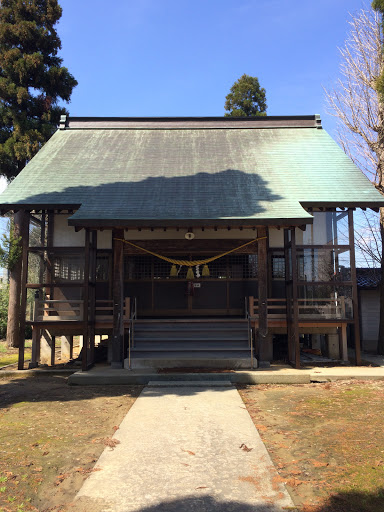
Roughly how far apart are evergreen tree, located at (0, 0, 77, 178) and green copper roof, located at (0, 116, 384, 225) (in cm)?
165

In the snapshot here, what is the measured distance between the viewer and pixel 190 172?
1299 cm

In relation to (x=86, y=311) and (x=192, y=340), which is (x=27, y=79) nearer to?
(x=86, y=311)

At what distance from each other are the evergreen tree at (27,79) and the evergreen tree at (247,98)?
15313 millimetres

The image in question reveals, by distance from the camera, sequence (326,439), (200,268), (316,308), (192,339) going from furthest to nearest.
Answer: (200,268)
(316,308)
(192,339)
(326,439)

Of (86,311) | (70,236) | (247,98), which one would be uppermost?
(247,98)

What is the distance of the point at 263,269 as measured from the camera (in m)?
10.6

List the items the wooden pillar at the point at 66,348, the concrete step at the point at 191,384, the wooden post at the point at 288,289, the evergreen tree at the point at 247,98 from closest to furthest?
the concrete step at the point at 191,384, the wooden post at the point at 288,289, the wooden pillar at the point at 66,348, the evergreen tree at the point at 247,98

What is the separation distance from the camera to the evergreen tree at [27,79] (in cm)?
1619

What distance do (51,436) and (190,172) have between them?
9.27 m

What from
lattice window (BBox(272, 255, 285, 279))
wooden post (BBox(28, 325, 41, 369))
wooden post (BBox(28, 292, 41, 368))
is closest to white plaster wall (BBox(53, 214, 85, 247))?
wooden post (BBox(28, 292, 41, 368))

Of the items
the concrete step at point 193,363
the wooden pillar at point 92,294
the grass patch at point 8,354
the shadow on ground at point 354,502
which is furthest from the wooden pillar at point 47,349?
the shadow on ground at point 354,502

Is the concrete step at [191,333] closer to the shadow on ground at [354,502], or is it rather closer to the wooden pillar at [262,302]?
the wooden pillar at [262,302]

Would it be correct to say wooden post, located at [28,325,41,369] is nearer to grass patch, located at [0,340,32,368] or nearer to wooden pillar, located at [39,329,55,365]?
wooden pillar, located at [39,329,55,365]

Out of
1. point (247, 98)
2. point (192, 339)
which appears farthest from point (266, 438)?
point (247, 98)
